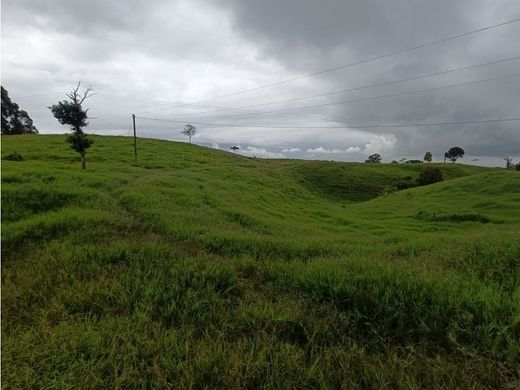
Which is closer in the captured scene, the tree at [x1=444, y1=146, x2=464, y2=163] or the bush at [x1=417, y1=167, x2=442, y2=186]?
the bush at [x1=417, y1=167, x2=442, y2=186]

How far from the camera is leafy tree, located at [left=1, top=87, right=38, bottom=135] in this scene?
254ft

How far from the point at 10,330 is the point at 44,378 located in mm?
1563

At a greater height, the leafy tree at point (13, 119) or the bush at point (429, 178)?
the leafy tree at point (13, 119)

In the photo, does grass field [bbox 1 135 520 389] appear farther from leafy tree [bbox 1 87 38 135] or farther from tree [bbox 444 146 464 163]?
tree [bbox 444 146 464 163]

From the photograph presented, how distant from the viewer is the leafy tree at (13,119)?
7756cm

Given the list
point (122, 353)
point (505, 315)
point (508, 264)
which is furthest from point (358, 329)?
point (508, 264)

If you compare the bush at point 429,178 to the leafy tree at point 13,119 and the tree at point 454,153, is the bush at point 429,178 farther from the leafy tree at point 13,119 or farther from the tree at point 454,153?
the leafy tree at point 13,119

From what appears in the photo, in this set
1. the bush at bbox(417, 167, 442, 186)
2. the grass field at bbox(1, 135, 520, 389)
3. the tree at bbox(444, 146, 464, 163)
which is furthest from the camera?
the tree at bbox(444, 146, 464, 163)

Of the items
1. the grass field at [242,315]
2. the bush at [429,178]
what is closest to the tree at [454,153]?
the bush at [429,178]

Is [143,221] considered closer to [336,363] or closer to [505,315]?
[336,363]

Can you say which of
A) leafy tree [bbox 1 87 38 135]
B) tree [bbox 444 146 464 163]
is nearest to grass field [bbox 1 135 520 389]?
leafy tree [bbox 1 87 38 135]

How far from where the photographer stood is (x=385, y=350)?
3.75 meters

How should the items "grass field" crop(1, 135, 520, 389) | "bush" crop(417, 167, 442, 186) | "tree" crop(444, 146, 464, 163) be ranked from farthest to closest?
"tree" crop(444, 146, 464, 163) → "bush" crop(417, 167, 442, 186) → "grass field" crop(1, 135, 520, 389)

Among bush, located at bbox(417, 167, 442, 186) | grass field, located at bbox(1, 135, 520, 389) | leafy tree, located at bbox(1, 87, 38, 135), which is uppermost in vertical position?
leafy tree, located at bbox(1, 87, 38, 135)
